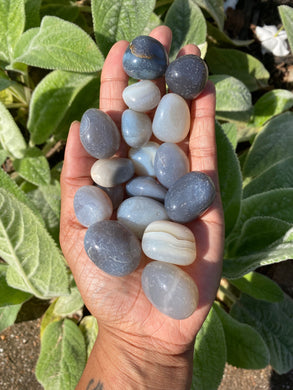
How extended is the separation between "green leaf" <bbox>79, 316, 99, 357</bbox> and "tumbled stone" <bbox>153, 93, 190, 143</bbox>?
1.92ft

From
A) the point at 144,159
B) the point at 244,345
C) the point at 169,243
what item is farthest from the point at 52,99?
the point at 244,345

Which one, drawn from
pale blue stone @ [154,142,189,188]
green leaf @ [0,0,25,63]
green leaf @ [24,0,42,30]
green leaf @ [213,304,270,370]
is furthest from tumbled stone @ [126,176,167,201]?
green leaf @ [24,0,42,30]

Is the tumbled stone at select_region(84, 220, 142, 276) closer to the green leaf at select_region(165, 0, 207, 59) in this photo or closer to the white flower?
the green leaf at select_region(165, 0, 207, 59)

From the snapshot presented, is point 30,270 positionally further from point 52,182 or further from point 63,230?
point 52,182

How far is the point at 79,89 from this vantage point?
44.9 inches

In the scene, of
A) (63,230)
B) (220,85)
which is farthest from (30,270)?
(220,85)

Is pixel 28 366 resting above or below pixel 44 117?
below

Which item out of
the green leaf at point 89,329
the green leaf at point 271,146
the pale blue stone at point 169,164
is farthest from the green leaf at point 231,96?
the green leaf at point 89,329

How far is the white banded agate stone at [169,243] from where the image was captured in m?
0.72

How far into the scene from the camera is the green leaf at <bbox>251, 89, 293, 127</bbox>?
1.31 meters

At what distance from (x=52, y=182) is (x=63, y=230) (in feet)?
1.19

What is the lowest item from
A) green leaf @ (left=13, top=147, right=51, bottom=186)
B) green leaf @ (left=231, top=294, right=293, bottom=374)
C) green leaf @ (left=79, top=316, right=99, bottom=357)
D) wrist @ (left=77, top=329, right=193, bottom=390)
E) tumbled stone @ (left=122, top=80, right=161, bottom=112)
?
green leaf @ (left=79, top=316, right=99, bottom=357)

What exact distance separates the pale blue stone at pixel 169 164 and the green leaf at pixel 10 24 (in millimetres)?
529

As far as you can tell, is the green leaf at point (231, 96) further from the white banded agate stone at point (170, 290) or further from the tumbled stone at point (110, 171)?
the white banded agate stone at point (170, 290)
